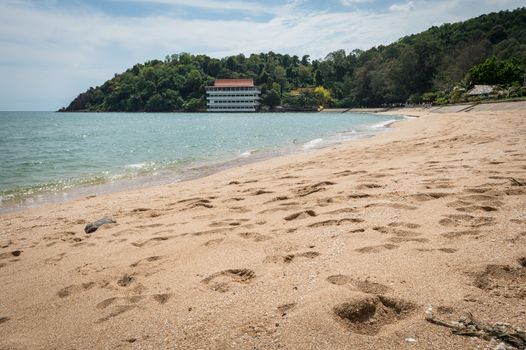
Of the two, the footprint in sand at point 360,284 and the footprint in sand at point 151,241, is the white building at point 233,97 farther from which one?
the footprint in sand at point 360,284

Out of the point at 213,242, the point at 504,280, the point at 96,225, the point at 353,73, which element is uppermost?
the point at 353,73

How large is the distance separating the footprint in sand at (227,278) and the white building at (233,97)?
128 metres

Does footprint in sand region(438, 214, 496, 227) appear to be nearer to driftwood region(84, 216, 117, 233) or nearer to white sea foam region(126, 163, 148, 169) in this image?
driftwood region(84, 216, 117, 233)

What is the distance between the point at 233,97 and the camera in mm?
130375

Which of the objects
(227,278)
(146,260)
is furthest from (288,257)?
(146,260)

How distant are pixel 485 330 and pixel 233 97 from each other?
434 ft

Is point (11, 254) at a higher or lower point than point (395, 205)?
lower

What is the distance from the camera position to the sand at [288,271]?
2328 mm

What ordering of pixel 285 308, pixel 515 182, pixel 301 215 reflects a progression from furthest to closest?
1. pixel 515 182
2. pixel 301 215
3. pixel 285 308

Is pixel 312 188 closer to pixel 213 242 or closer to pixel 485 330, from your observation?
pixel 213 242

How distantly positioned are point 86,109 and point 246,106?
91.4 meters

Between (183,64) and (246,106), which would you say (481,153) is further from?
(183,64)

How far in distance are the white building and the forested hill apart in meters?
5.02

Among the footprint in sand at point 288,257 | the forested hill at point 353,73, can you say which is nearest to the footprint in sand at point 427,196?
the footprint in sand at point 288,257
